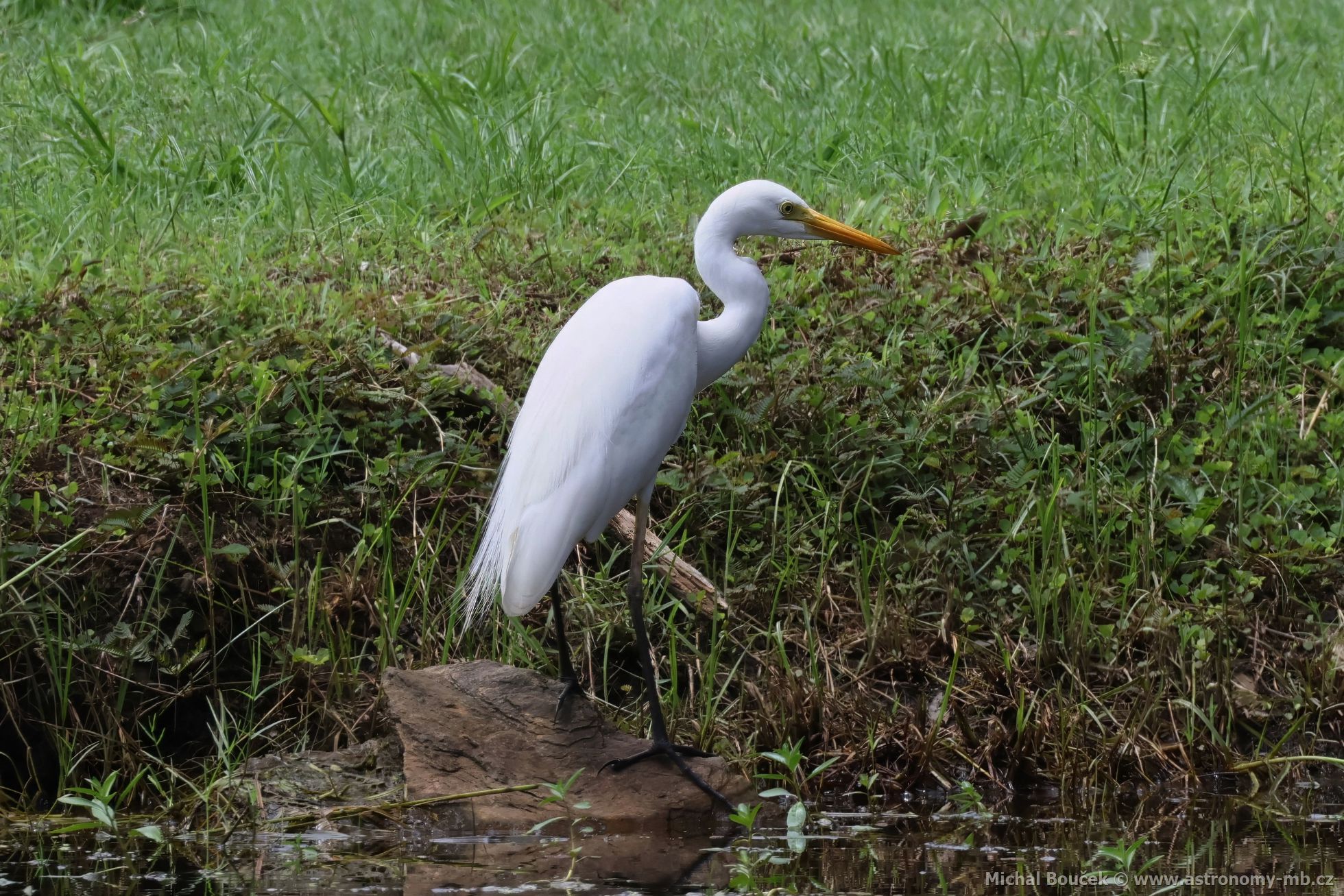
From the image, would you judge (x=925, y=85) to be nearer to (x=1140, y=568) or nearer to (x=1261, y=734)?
(x=1140, y=568)

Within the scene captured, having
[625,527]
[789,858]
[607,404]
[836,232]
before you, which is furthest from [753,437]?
[789,858]

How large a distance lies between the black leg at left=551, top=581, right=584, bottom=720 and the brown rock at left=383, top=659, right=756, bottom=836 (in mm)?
17

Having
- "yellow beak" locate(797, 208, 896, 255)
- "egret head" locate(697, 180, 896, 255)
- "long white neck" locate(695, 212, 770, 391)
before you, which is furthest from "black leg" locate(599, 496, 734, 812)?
"yellow beak" locate(797, 208, 896, 255)

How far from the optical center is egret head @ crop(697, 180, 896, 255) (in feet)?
12.3

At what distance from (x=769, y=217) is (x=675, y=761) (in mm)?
1363

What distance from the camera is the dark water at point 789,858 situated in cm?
303

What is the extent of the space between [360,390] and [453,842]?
1.47 meters


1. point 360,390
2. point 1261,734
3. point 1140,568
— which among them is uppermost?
point 360,390

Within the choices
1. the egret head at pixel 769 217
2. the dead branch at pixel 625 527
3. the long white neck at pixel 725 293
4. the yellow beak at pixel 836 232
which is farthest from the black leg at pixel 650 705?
the yellow beak at pixel 836 232

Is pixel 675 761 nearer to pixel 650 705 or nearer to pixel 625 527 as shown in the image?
pixel 650 705

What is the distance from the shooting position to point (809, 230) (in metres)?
3.88

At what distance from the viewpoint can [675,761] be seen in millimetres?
3479

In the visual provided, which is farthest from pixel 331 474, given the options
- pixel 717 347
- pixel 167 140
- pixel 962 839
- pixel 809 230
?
pixel 167 140

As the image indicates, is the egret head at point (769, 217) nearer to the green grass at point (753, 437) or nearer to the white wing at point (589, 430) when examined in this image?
the white wing at point (589, 430)
